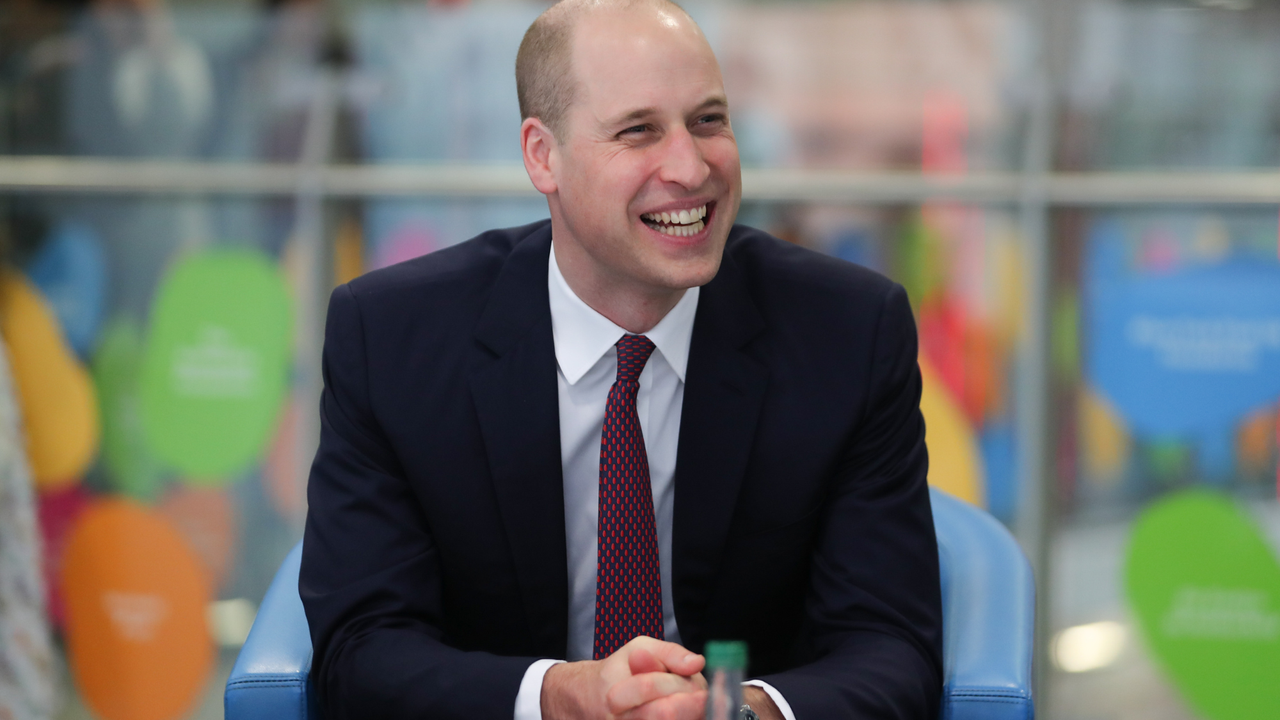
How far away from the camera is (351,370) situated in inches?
70.7

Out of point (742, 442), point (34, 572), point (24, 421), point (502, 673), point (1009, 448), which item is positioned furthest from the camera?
point (24, 421)

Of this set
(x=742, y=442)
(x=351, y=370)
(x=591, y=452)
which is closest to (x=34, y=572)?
(x=351, y=370)

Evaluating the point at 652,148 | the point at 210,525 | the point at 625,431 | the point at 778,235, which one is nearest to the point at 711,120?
the point at 652,148

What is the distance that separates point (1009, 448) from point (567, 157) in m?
1.73

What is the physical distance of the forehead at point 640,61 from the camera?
172cm

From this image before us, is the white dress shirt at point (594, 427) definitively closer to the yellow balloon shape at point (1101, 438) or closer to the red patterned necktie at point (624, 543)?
the red patterned necktie at point (624, 543)

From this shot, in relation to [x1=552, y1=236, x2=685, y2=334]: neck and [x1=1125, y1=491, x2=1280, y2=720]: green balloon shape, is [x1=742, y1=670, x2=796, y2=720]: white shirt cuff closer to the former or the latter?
[x1=552, y1=236, x2=685, y2=334]: neck

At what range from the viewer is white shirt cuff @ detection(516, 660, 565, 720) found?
153cm

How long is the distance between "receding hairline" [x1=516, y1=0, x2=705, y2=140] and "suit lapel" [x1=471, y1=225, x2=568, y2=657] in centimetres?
32

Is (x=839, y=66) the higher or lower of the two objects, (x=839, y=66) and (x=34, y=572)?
the higher

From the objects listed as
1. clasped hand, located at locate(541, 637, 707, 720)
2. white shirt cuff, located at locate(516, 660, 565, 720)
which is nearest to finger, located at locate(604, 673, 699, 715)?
clasped hand, located at locate(541, 637, 707, 720)

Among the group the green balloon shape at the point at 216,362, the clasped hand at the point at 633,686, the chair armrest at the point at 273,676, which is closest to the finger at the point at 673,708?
the clasped hand at the point at 633,686

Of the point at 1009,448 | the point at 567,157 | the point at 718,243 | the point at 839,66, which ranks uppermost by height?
the point at 839,66

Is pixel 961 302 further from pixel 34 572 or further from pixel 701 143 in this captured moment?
pixel 34 572
